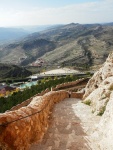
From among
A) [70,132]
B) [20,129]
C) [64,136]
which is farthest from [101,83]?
[20,129]

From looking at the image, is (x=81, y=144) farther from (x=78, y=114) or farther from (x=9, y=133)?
(x=78, y=114)

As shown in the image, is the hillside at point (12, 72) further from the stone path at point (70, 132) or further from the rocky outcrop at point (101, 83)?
the stone path at point (70, 132)

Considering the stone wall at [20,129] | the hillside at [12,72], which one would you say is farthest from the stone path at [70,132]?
the hillside at [12,72]

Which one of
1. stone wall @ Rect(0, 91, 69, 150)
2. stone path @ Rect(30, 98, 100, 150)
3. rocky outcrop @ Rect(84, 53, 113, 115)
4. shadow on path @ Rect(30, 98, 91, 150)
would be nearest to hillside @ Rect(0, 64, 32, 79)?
rocky outcrop @ Rect(84, 53, 113, 115)

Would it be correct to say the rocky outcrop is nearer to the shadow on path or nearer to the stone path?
the stone path

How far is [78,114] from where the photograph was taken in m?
17.8

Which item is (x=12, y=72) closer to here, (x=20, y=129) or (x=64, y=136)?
(x=64, y=136)

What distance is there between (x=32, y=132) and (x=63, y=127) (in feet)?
9.44

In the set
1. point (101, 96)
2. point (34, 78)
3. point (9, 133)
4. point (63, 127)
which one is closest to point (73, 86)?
point (101, 96)

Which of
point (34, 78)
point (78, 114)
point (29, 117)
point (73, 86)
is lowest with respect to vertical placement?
point (34, 78)

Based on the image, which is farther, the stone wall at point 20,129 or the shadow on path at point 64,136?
the shadow on path at point 64,136

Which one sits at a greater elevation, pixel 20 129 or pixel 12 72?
pixel 20 129

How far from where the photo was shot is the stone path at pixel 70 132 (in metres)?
11.2

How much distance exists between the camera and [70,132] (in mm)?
13195
